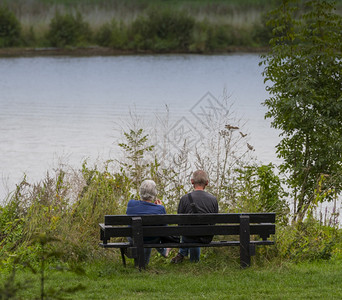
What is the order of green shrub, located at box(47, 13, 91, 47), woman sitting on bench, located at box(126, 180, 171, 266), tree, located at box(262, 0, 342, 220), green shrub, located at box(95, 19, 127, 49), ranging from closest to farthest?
woman sitting on bench, located at box(126, 180, 171, 266)
tree, located at box(262, 0, 342, 220)
green shrub, located at box(95, 19, 127, 49)
green shrub, located at box(47, 13, 91, 47)

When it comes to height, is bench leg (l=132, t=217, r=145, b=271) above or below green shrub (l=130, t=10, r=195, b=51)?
below

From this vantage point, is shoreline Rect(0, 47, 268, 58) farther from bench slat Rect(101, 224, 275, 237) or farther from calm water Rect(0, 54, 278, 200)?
bench slat Rect(101, 224, 275, 237)

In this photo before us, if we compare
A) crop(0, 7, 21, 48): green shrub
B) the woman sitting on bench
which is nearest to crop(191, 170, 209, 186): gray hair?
the woman sitting on bench

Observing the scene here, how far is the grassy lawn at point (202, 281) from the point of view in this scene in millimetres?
5793

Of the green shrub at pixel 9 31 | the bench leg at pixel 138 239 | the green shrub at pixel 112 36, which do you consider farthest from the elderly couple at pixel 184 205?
the green shrub at pixel 9 31

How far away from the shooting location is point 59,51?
54.6m

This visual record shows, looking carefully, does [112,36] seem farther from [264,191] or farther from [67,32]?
[264,191]

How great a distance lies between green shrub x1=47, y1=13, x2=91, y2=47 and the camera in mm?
55281

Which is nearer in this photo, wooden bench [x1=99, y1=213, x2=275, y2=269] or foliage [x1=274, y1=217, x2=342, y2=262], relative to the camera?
wooden bench [x1=99, y1=213, x2=275, y2=269]

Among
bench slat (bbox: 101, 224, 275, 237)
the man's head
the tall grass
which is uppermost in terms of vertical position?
the man's head

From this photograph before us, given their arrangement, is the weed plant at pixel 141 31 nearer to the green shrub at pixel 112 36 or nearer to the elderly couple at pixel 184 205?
the green shrub at pixel 112 36

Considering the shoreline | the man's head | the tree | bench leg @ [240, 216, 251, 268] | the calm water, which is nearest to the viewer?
bench leg @ [240, 216, 251, 268]

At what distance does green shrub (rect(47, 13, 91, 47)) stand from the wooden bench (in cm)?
5011

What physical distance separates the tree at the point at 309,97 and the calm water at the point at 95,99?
10.1ft
